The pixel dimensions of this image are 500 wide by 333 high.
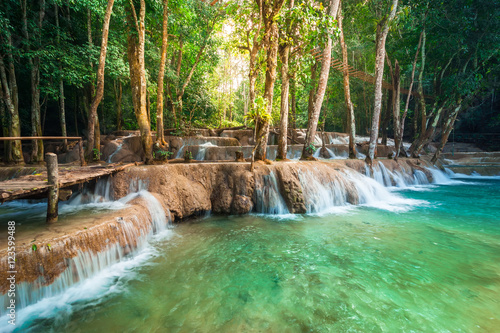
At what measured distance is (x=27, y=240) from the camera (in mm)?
3363

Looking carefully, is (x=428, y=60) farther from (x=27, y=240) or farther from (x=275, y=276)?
(x=27, y=240)

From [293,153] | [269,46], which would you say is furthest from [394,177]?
[269,46]

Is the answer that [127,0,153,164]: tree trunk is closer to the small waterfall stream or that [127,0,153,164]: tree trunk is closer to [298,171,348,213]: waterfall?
the small waterfall stream

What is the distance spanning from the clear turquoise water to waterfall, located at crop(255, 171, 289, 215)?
4.60 feet

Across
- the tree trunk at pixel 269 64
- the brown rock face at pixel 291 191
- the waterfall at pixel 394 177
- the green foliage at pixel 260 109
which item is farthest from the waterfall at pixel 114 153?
the waterfall at pixel 394 177

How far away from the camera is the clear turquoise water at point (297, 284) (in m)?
2.80

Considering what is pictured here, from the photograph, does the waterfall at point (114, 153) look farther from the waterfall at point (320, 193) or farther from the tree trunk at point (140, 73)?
the waterfall at point (320, 193)

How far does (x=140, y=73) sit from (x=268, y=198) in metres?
6.31

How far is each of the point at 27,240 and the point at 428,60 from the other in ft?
70.2

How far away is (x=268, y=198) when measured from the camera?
747cm

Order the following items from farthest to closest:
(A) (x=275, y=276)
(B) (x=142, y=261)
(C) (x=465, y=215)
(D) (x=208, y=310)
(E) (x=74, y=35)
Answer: (E) (x=74, y=35)
(C) (x=465, y=215)
(B) (x=142, y=261)
(A) (x=275, y=276)
(D) (x=208, y=310)

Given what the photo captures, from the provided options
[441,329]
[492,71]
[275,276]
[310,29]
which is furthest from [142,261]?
[492,71]

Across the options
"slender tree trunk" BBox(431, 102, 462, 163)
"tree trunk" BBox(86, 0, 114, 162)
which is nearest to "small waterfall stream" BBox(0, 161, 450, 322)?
"tree trunk" BBox(86, 0, 114, 162)

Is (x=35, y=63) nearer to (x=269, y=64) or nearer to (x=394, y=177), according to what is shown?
(x=269, y=64)
